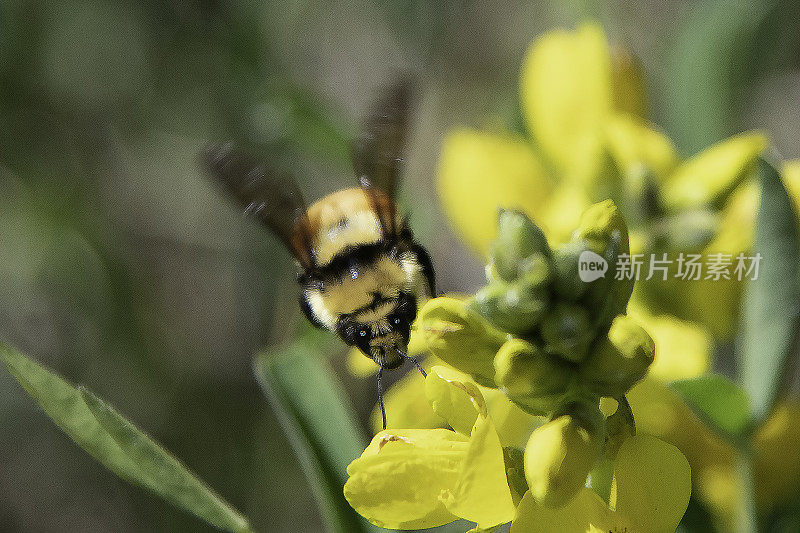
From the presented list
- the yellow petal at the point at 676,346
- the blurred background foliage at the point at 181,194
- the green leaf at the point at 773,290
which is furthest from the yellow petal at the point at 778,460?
the blurred background foliage at the point at 181,194

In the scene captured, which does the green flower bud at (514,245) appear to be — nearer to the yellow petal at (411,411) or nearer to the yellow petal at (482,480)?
the yellow petal at (482,480)

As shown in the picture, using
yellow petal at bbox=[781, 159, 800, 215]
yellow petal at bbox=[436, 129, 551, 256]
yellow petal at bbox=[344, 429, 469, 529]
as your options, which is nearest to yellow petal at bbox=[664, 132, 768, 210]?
yellow petal at bbox=[781, 159, 800, 215]

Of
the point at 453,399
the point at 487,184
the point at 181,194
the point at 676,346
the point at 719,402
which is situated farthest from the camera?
the point at 181,194

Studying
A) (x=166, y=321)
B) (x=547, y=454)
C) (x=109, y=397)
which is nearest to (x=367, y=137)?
(x=547, y=454)

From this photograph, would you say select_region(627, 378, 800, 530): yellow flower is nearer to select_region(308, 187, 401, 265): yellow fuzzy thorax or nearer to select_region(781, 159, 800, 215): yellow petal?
select_region(781, 159, 800, 215): yellow petal

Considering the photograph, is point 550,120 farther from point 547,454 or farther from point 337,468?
point 547,454

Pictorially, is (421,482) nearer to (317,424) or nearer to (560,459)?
(560,459)

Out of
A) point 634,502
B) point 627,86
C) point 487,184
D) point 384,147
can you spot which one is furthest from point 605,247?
point 627,86
